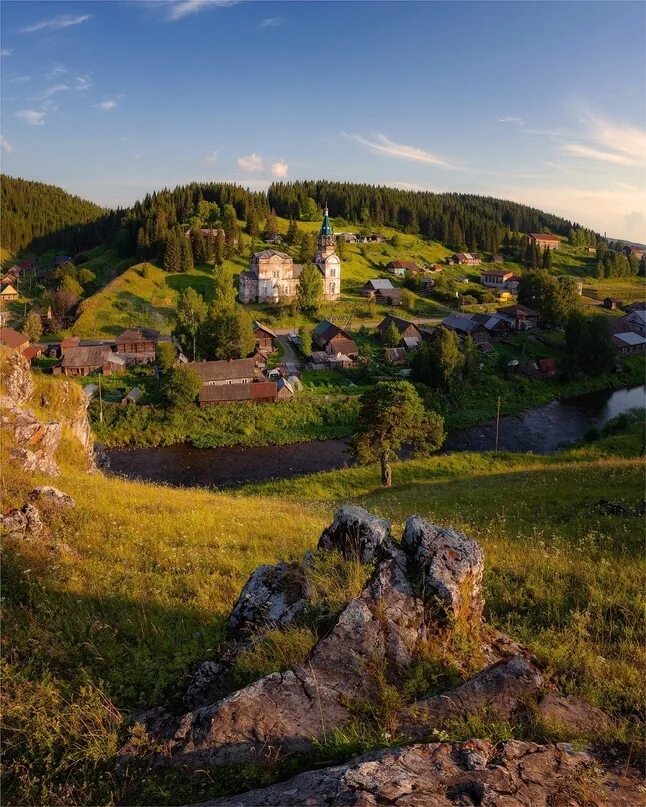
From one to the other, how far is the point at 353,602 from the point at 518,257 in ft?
391

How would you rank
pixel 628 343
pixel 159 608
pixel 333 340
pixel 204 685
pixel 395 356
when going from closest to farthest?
pixel 204 685, pixel 159 608, pixel 395 356, pixel 333 340, pixel 628 343

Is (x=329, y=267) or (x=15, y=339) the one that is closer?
(x=15, y=339)

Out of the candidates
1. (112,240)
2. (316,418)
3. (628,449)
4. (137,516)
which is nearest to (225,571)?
(137,516)

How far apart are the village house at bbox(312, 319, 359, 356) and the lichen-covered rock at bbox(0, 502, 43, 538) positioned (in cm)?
4527

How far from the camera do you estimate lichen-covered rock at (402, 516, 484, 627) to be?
487cm

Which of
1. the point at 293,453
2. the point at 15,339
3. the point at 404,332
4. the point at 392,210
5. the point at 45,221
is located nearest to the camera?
the point at 293,453

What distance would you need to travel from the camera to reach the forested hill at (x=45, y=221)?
107m

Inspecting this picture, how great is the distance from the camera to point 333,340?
5438cm

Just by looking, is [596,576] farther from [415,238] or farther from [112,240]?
[415,238]

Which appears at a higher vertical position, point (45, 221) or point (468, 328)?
point (45, 221)

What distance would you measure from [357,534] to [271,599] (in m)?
1.10

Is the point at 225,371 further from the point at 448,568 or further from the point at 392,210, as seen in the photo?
the point at 392,210

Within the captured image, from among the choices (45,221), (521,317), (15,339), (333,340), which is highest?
(45,221)

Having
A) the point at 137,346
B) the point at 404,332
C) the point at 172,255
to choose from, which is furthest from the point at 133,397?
the point at 172,255
